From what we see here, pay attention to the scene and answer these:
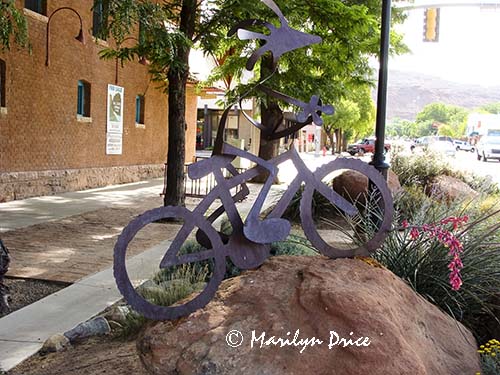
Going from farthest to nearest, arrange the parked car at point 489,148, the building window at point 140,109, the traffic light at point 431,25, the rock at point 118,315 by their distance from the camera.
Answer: the parked car at point 489,148, the building window at point 140,109, the traffic light at point 431,25, the rock at point 118,315

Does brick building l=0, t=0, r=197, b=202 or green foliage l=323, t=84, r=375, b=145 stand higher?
green foliage l=323, t=84, r=375, b=145

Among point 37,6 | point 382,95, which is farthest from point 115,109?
point 382,95

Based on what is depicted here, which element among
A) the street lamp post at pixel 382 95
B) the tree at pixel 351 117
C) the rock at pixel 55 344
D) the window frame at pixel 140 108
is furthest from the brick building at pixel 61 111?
the tree at pixel 351 117

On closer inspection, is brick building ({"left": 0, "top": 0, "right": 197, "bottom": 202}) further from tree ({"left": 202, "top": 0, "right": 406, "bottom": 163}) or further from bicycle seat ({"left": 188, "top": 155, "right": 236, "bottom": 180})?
bicycle seat ({"left": 188, "top": 155, "right": 236, "bottom": 180})

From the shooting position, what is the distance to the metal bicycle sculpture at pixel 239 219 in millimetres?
3670

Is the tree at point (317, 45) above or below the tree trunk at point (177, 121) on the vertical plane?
above

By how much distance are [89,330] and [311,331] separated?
2270 millimetres

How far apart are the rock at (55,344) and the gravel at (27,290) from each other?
1.24m

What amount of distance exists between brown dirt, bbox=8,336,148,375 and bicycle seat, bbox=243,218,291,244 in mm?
1152

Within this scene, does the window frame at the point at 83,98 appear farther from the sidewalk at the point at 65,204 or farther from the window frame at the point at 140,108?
the window frame at the point at 140,108

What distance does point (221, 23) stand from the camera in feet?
36.5

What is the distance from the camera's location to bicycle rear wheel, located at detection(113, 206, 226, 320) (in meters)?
3.63

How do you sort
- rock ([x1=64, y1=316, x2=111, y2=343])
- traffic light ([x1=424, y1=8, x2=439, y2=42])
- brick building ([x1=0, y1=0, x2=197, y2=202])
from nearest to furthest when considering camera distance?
rock ([x1=64, y1=316, x2=111, y2=343])
brick building ([x1=0, y1=0, x2=197, y2=202])
traffic light ([x1=424, y1=8, x2=439, y2=42])

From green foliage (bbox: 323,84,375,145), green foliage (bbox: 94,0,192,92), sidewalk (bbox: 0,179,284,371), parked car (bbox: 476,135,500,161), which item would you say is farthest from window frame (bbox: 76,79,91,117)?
parked car (bbox: 476,135,500,161)
